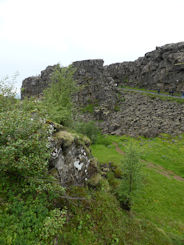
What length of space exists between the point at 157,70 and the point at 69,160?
109m

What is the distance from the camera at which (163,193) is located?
96.2 ft

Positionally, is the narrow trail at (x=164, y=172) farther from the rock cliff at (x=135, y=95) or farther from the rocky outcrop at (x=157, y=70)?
the rocky outcrop at (x=157, y=70)

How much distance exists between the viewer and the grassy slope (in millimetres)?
21159

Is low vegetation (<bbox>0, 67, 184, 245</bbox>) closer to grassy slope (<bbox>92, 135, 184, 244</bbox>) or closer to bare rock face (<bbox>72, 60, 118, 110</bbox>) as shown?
grassy slope (<bbox>92, 135, 184, 244</bbox>)

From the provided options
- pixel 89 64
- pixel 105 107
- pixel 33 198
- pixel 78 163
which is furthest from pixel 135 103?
pixel 33 198

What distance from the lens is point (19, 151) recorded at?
255 inches

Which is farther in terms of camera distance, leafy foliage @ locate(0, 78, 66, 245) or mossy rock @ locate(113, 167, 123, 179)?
mossy rock @ locate(113, 167, 123, 179)

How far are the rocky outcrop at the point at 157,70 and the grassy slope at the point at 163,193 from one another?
178 feet

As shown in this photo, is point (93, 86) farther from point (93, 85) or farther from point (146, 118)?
point (146, 118)

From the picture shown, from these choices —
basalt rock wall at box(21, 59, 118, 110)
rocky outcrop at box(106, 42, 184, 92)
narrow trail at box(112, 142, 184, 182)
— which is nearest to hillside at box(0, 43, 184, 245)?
narrow trail at box(112, 142, 184, 182)

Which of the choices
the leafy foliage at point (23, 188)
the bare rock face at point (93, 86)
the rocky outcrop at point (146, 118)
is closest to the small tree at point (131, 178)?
the leafy foliage at point (23, 188)

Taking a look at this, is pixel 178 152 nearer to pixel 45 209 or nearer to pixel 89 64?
pixel 45 209

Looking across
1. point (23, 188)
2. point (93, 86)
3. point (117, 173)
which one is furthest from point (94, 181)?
point (93, 86)

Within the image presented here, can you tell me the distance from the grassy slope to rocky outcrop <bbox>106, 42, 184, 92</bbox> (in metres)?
54.3
